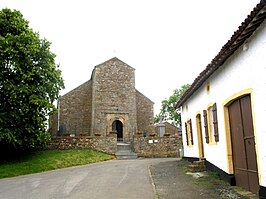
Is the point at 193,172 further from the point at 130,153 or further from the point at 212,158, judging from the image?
the point at 130,153

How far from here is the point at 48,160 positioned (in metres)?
17.9

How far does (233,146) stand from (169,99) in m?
38.3

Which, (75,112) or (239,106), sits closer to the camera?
(239,106)

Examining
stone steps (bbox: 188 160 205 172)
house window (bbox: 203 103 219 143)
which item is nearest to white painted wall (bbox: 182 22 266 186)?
house window (bbox: 203 103 219 143)

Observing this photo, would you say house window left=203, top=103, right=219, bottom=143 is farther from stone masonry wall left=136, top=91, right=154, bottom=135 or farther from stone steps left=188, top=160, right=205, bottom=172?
stone masonry wall left=136, top=91, right=154, bottom=135

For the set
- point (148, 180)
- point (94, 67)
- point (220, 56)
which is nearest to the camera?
point (220, 56)

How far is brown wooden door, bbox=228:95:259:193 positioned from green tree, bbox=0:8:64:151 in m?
12.7

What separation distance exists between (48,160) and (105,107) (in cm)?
1324

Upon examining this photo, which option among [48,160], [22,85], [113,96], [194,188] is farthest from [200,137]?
[113,96]

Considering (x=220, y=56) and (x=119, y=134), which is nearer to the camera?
(x=220, y=56)

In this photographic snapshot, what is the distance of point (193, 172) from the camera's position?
37.7 feet

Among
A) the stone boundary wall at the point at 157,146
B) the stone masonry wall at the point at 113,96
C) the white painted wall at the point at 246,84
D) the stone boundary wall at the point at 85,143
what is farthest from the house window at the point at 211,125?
the stone masonry wall at the point at 113,96

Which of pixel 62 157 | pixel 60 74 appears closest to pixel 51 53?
pixel 60 74

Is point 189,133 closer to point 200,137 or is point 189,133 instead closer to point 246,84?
point 200,137
